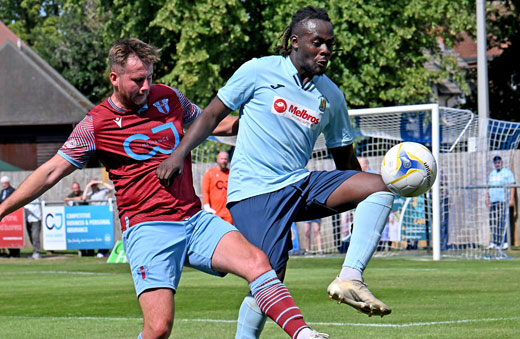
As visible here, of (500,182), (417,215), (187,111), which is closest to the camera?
(187,111)

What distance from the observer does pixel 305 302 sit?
11242 mm

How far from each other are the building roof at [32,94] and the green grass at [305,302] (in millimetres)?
27125

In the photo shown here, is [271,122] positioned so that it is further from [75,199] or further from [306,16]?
[75,199]

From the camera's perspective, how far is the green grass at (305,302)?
880 centimetres

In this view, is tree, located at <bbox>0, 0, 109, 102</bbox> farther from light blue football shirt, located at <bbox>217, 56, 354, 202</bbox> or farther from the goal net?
light blue football shirt, located at <bbox>217, 56, 354, 202</bbox>

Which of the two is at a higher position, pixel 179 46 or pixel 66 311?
pixel 179 46

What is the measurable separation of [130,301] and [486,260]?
8.95 metres

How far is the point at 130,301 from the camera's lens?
12047mm

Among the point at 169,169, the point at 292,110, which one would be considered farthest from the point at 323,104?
the point at 169,169

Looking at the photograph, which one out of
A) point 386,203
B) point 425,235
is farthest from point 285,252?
point 425,235

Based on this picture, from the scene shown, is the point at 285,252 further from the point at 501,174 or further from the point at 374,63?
the point at 374,63

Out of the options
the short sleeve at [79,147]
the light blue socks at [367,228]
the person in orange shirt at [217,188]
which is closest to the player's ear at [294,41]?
the light blue socks at [367,228]

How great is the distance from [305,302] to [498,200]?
1026 cm

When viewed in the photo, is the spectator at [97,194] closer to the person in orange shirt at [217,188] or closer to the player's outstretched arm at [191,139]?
the person in orange shirt at [217,188]
